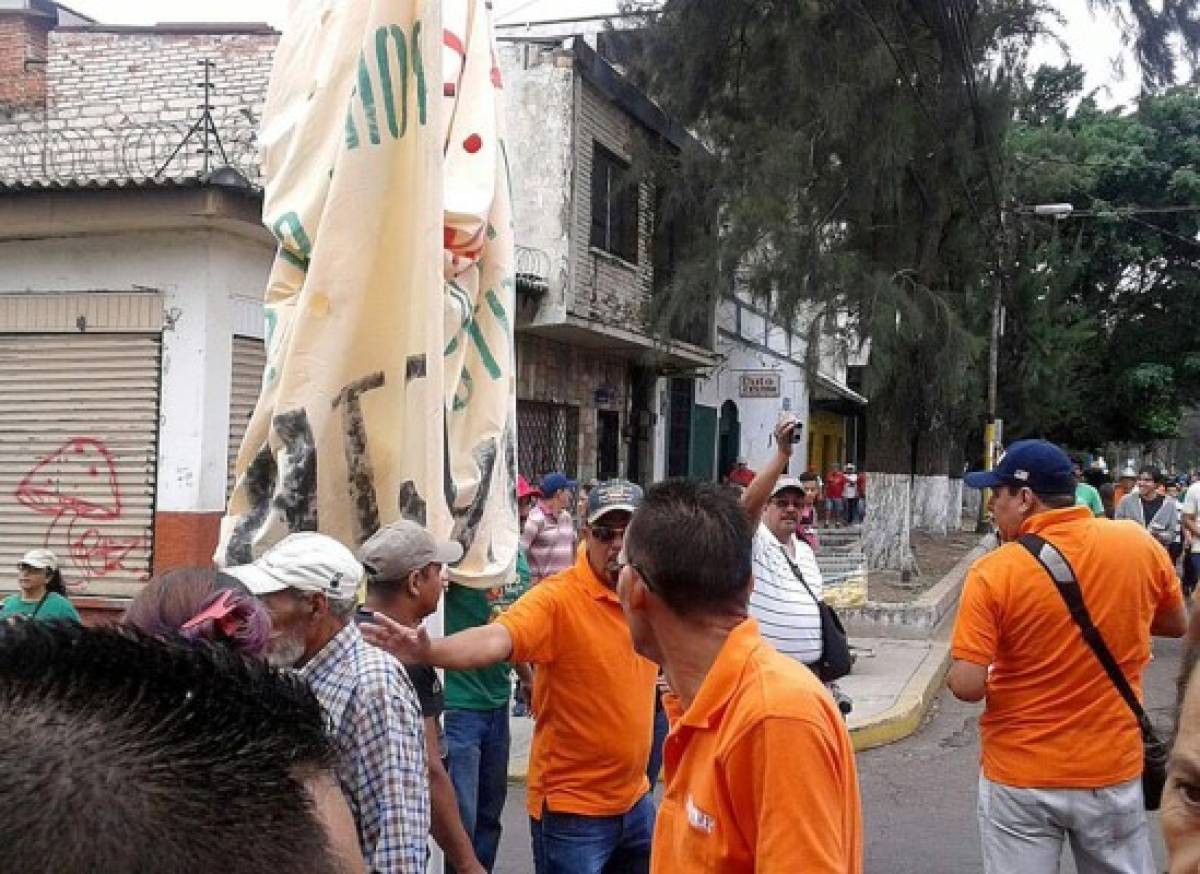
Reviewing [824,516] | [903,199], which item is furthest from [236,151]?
[824,516]

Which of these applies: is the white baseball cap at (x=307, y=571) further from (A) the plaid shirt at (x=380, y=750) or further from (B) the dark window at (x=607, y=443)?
(B) the dark window at (x=607, y=443)

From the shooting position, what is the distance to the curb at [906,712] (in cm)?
877

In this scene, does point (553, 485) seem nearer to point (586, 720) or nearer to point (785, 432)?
point (785, 432)

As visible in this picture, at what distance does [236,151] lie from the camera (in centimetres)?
1300

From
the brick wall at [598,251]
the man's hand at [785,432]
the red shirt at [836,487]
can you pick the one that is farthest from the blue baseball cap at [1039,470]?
the red shirt at [836,487]

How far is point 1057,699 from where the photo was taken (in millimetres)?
3906

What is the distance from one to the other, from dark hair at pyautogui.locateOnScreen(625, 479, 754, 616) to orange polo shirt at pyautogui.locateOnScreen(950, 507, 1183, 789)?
5.34ft

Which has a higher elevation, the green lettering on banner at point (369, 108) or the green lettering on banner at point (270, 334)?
the green lettering on banner at point (369, 108)

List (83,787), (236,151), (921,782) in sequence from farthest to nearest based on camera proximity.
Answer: (236,151) < (921,782) < (83,787)

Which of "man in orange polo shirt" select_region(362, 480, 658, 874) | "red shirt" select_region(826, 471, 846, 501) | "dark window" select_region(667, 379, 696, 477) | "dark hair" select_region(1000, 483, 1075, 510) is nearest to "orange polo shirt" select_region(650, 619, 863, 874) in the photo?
"man in orange polo shirt" select_region(362, 480, 658, 874)

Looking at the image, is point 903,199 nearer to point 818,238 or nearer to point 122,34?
point 818,238

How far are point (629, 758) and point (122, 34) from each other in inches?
521

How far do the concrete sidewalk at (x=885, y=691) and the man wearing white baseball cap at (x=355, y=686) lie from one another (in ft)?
15.6

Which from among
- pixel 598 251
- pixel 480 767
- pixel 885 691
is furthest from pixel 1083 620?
pixel 598 251
